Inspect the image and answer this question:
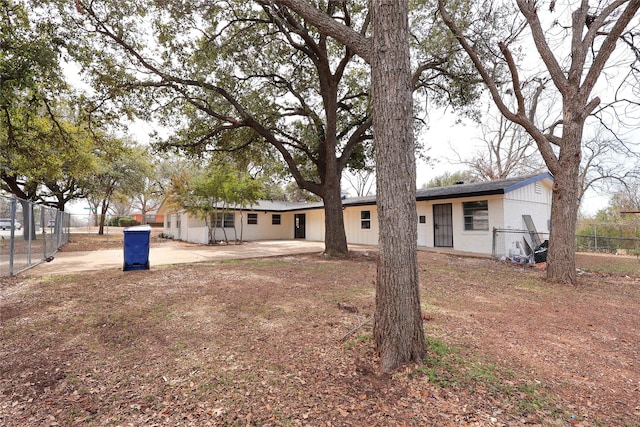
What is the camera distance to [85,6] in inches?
281

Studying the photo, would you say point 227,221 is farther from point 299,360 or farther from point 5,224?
point 299,360

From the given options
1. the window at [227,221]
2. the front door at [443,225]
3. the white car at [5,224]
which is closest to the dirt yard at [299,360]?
the white car at [5,224]

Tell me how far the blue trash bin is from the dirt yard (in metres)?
1.79

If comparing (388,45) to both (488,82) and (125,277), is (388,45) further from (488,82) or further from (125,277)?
(125,277)

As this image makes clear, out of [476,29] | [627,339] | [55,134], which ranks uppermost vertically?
[476,29]

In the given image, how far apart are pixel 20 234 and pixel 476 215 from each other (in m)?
13.9

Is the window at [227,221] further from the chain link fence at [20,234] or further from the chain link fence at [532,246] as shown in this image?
the chain link fence at [532,246]

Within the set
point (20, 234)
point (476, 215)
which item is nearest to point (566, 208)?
point (476, 215)

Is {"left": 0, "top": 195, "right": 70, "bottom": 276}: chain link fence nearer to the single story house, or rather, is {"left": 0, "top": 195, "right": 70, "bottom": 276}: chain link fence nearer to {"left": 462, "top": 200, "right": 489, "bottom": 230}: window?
the single story house

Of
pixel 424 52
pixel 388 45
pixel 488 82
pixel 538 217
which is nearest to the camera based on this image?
pixel 388 45

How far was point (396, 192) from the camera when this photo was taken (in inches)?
106

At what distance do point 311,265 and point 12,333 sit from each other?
6.00 metres

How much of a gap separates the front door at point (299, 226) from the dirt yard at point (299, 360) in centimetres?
1556

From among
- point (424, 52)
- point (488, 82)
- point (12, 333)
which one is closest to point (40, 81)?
point (12, 333)
